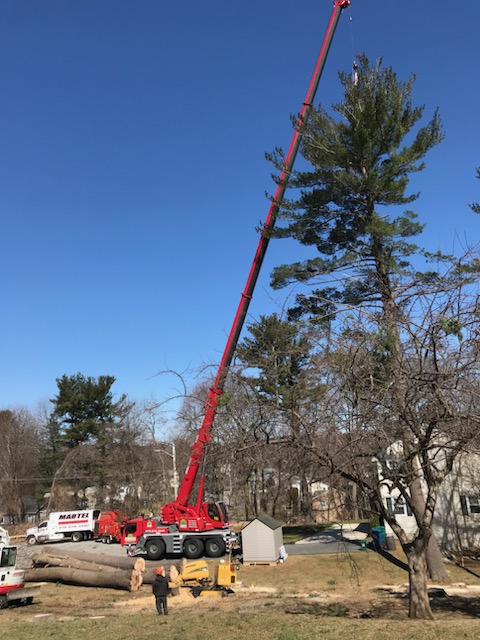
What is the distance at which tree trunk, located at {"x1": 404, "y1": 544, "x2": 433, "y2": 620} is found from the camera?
8516 mm

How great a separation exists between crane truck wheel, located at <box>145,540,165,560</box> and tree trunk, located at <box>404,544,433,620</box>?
578 inches

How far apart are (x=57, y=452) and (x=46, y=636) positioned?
39876mm

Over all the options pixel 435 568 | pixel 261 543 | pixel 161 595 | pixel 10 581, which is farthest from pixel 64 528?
pixel 435 568

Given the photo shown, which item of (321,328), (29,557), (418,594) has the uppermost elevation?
(321,328)

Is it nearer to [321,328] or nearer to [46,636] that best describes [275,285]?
[321,328]

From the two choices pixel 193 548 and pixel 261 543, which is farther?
pixel 193 548

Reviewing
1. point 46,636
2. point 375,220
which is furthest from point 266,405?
point 375,220

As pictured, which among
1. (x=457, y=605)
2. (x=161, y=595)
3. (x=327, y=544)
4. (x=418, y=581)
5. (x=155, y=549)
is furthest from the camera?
(x=327, y=544)

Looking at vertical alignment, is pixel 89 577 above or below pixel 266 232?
below

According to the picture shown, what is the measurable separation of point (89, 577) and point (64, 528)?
17358mm

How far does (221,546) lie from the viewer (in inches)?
822

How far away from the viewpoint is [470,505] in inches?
853

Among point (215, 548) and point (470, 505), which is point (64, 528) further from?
point (470, 505)

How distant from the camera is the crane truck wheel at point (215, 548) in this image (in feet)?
68.3
